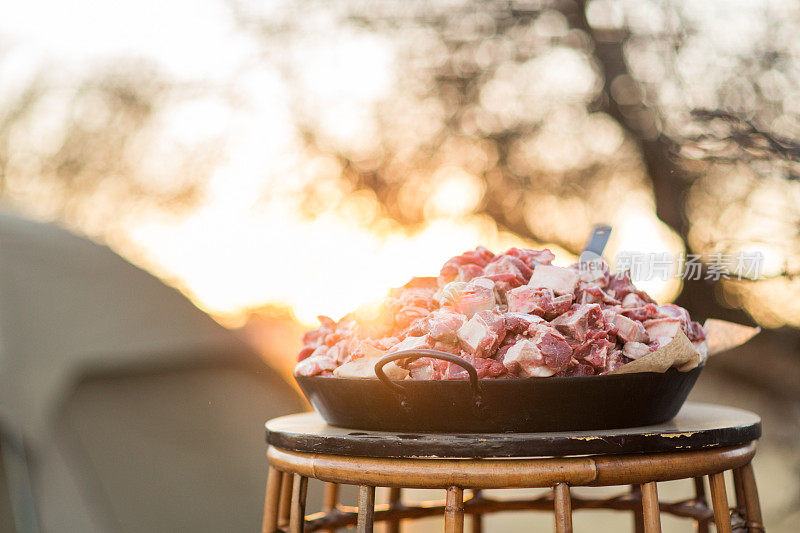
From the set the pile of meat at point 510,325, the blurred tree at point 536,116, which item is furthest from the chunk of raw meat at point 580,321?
the blurred tree at point 536,116

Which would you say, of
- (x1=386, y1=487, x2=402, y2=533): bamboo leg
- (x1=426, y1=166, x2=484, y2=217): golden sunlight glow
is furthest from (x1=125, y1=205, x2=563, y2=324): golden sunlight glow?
(x1=386, y1=487, x2=402, y2=533): bamboo leg

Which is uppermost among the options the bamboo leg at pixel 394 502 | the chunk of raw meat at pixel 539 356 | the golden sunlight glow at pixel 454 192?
the golden sunlight glow at pixel 454 192

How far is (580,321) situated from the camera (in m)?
1.08

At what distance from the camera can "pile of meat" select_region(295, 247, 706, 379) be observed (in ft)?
3.44

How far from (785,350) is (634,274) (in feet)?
8.01

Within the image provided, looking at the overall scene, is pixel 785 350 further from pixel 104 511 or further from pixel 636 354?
pixel 104 511

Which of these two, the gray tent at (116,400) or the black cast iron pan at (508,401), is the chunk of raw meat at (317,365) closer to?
the black cast iron pan at (508,401)

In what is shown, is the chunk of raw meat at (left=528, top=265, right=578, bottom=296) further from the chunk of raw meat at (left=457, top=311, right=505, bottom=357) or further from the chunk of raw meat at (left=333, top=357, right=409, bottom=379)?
the chunk of raw meat at (left=333, top=357, right=409, bottom=379)

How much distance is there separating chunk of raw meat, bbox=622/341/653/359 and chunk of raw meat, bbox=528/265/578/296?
5.6 inches

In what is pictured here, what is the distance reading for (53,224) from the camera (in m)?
3.54

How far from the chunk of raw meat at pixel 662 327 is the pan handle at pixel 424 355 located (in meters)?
0.36

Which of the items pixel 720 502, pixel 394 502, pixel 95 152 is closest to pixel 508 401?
pixel 720 502

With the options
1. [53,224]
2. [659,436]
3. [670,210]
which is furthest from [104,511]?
[670,210]

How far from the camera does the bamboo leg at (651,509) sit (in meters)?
1.00
